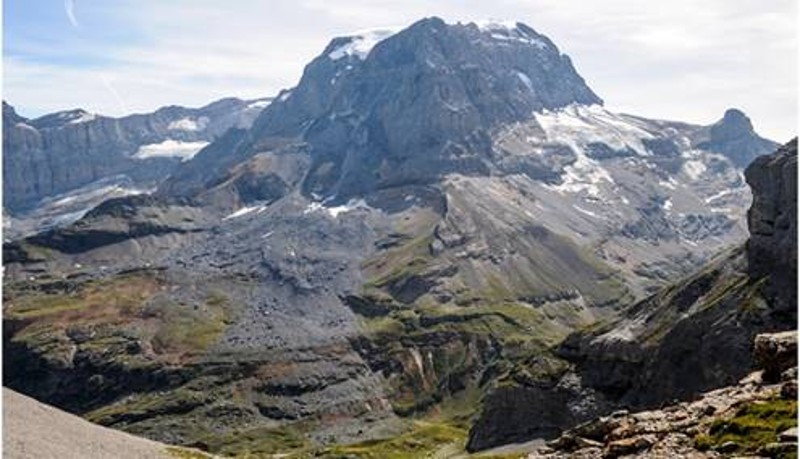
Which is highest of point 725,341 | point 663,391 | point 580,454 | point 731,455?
point 731,455

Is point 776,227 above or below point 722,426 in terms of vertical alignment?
below

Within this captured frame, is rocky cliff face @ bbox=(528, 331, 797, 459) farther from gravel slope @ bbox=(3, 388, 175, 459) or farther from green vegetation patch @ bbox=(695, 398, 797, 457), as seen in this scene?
gravel slope @ bbox=(3, 388, 175, 459)

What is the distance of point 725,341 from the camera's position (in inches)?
6954

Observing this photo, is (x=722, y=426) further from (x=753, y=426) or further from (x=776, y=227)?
(x=776, y=227)

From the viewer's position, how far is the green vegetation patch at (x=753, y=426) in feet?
122

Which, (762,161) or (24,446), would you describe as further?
(762,161)

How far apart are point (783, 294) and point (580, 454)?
142808 mm

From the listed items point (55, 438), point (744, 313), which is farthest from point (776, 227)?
point (55, 438)

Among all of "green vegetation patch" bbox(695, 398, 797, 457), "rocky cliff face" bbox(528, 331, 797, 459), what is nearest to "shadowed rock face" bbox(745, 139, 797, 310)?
"rocky cliff face" bbox(528, 331, 797, 459)

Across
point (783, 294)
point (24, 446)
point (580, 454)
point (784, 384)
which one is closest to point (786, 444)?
point (784, 384)

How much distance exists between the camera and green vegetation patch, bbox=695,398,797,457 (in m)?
37.1

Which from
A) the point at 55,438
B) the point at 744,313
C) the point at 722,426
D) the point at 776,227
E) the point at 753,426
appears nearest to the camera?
the point at 753,426

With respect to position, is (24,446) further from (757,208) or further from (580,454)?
(757,208)

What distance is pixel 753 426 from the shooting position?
38.8 metres
